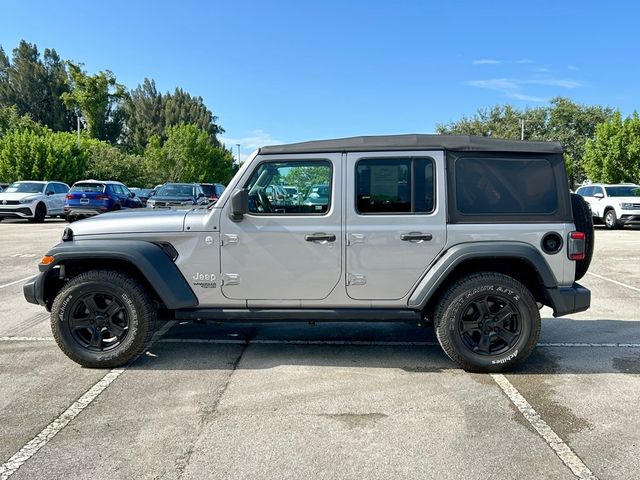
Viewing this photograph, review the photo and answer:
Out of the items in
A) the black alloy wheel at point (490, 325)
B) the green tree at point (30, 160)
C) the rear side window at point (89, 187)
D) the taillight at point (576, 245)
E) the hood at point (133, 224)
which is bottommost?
the black alloy wheel at point (490, 325)

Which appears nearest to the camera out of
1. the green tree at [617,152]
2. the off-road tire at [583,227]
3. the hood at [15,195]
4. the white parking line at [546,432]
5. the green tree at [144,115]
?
the white parking line at [546,432]

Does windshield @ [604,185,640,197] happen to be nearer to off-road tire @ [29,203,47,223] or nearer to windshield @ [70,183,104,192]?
windshield @ [70,183,104,192]

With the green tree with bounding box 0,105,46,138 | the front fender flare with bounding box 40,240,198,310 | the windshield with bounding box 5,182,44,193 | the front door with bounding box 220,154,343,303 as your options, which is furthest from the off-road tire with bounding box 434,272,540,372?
the green tree with bounding box 0,105,46,138

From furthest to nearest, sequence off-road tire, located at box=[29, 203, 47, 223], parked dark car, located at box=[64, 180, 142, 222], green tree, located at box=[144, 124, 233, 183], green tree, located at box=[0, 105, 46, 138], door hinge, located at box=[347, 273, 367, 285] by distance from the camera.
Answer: green tree, located at box=[0, 105, 46, 138], green tree, located at box=[144, 124, 233, 183], off-road tire, located at box=[29, 203, 47, 223], parked dark car, located at box=[64, 180, 142, 222], door hinge, located at box=[347, 273, 367, 285]

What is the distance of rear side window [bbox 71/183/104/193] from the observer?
64.4 feet

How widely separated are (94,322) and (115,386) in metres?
0.66

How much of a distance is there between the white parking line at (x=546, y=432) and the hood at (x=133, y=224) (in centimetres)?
297

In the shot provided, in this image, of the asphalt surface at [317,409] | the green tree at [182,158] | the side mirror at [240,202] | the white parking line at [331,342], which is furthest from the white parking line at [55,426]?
the green tree at [182,158]

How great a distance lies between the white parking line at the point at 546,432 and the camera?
2.88 metres

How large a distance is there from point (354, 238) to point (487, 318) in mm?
1314

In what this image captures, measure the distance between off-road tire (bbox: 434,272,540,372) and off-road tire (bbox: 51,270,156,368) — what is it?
247 cm

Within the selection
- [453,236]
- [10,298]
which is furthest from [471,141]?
[10,298]

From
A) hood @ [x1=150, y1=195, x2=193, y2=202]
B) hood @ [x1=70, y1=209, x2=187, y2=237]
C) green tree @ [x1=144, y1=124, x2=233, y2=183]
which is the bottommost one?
hood @ [x1=70, y1=209, x2=187, y2=237]

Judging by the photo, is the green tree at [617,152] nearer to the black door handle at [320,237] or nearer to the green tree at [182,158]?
the black door handle at [320,237]
